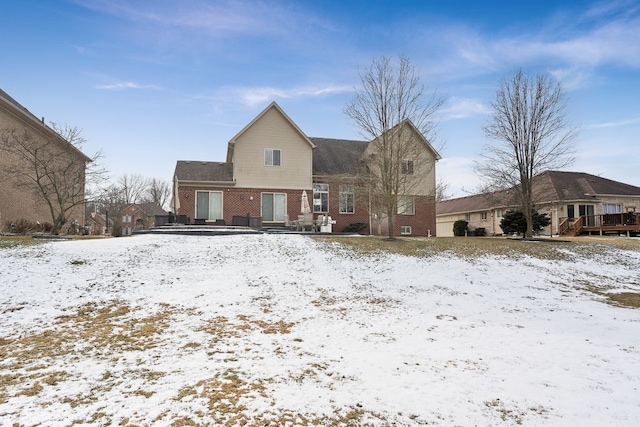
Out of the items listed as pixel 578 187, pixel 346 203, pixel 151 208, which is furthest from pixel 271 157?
pixel 151 208

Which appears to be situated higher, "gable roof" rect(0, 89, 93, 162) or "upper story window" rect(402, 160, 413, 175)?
"gable roof" rect(0, 89, 93, 162)

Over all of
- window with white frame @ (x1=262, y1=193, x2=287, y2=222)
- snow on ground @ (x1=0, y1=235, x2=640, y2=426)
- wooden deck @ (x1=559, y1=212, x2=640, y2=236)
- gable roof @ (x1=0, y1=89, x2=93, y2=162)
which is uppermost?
gable roof @ (x1=0, y1=89, x2=93, y2=162)

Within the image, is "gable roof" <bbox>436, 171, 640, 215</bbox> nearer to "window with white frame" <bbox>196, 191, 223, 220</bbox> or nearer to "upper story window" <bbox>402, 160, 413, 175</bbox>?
"upper story window" <bbox>402, 160, 413, 175</bbox>

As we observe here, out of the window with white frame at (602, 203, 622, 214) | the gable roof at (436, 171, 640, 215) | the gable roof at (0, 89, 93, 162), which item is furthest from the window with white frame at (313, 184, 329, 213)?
the window with white frame at (602, 203, 622, 214)

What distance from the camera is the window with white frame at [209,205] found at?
23.1m

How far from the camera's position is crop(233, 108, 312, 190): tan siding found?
2352 cm

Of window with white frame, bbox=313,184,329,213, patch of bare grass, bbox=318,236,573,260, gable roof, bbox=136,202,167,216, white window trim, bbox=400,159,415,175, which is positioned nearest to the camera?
patch of bare grass, bbox=318,236,573,260

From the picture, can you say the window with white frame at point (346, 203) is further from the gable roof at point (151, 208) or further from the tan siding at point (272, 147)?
the gable roof at point (151, 208)

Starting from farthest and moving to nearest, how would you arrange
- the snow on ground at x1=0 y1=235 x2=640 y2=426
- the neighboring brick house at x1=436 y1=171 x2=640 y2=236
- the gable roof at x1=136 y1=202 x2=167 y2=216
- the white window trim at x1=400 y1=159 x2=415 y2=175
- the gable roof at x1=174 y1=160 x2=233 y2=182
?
the gable roof at x1=136 y1=202 x2=167 y2=216 < the neighboring brick house at x1=436 y1=171 x2=640 y2=236 < the gable roof at x1=174 y1=160 x2=233 y2=182 < the white window trim at x1=400 y1=159 x2=415 y2=175 < the snow on ground at x1=0 y1=235 x2=640 y2=426

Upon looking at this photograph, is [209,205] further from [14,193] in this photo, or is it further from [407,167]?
[407,167]

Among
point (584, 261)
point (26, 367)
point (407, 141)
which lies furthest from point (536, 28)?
point (26, 367)

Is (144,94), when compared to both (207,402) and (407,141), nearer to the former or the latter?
(407,141)

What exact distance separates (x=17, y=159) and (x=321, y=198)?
1815 cm

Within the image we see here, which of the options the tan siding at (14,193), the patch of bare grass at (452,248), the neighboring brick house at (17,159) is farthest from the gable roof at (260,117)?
the patch of bare grass at (452,248)
